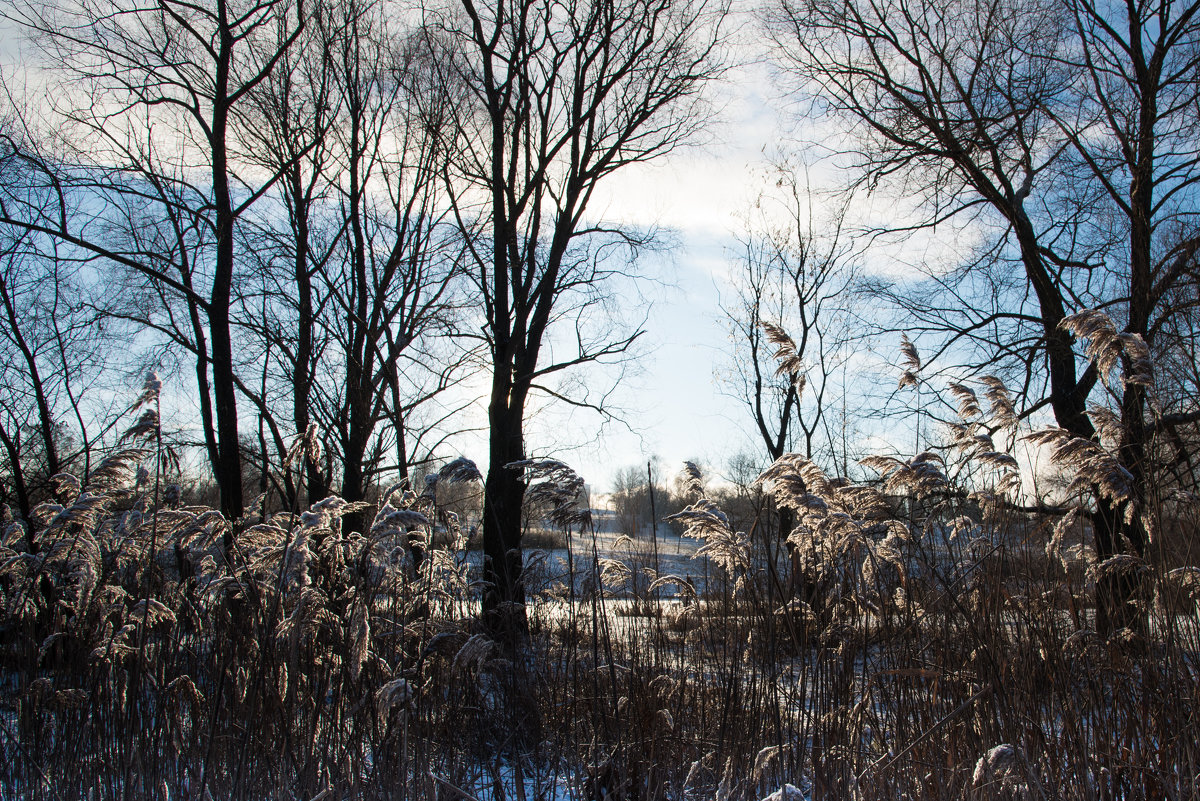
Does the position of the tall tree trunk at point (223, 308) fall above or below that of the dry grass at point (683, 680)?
above

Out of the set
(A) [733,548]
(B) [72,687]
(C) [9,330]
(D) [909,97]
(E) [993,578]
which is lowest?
(B) [72,687]

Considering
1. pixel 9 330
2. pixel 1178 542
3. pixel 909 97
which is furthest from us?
pixel 909 97

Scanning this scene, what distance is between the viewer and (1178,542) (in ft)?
13.2

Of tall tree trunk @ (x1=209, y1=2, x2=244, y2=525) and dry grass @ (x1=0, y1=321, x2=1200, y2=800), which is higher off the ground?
tall tree trunk @ (x1=209, y1=2, x2=244, y2=525)

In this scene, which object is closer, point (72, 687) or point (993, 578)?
point (993, 578)

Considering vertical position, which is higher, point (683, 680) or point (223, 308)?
point (223, 308)

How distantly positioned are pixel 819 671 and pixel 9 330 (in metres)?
9.23

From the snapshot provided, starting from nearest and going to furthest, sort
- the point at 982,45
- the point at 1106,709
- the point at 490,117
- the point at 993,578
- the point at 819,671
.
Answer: the point at 819,671 → the point at 1106,709 → the point at 993,578 → the point at 982,45 → the point at 490,117

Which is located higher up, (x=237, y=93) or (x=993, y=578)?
(x=237, y=93)

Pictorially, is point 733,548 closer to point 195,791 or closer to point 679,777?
point 679,777

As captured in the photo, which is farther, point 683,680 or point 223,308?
point 223,308

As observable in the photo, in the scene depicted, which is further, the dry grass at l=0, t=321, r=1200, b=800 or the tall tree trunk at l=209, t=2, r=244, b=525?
the tall tree trunk at l=209, t=2, r=244, b=525

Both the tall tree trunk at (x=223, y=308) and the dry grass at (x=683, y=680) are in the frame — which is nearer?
the dry grass at (x=683, y=680)

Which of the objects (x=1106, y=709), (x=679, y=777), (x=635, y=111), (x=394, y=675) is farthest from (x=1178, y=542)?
(x=635, y=111)
